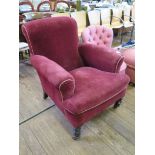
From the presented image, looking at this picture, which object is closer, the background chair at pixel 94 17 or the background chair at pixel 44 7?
the background chair at pixel 94 17

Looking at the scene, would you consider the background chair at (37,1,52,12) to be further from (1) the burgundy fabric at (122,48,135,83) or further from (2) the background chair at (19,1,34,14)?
(1) the burgundy fabric at (122,48,135,83)

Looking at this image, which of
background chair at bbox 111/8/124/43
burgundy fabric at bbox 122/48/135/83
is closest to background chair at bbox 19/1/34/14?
background chair at bbox 111/8/124/43

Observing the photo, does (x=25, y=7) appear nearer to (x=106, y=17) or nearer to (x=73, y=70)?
(x=106, y=17)

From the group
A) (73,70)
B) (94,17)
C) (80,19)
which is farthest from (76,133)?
(94,17)

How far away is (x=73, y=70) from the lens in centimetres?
192

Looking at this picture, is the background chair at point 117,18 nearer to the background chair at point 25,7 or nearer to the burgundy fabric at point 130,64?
the background chair at point 25,7

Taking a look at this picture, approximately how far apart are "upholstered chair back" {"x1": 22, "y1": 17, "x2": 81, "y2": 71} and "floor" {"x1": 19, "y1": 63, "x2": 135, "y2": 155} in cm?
54

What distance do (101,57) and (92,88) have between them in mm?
438

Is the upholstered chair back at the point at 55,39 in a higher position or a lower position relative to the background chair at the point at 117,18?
lower

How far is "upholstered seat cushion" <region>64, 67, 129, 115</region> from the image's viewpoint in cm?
143

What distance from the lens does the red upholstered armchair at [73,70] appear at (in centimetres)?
144

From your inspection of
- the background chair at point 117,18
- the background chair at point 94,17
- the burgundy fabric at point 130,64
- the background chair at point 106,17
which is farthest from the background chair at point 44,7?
the burgundy fabric at point 130,64

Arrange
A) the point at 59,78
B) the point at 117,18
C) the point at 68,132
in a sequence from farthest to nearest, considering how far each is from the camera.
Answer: the point at 117,18 → the point at 68,132 → the point at 59,78
